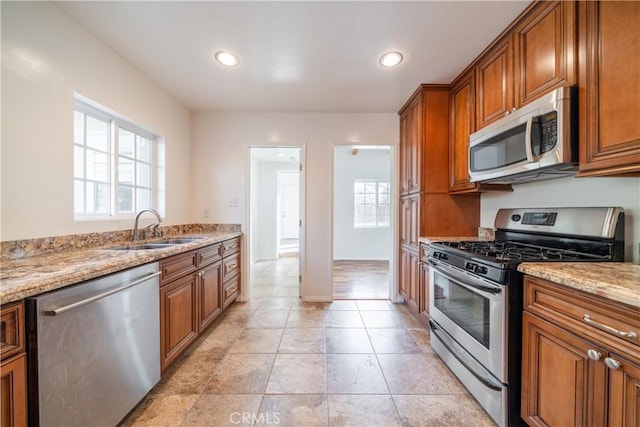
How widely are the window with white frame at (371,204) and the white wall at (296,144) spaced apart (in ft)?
8.52

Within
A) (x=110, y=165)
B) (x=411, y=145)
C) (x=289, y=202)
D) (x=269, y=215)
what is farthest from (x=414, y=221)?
(x=289, y=202)

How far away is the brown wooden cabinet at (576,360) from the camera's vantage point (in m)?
0.85

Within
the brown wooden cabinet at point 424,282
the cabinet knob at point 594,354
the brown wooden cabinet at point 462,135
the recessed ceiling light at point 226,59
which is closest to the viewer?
the cabinet knob at point 594,354

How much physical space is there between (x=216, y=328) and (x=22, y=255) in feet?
5.14

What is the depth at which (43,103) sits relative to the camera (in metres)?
1.50

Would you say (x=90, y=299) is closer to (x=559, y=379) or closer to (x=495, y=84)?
(x=559, y=379)

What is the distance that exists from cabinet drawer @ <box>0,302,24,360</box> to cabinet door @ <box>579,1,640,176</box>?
2.47 metres

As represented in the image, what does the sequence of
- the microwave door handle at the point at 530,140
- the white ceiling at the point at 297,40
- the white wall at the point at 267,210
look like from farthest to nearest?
the white wall at the point at 267,210 < the white ceiling at the point at 297,40 < the microwave door handle at the point at 530,140

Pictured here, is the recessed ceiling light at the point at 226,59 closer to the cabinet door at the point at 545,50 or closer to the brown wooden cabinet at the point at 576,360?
the cabinet door at the point at 545,50

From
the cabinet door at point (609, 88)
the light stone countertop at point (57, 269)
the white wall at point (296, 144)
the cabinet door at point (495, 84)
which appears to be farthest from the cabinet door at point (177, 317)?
the cabinet door at point (495, 84)

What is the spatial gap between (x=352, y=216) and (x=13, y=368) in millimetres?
5296

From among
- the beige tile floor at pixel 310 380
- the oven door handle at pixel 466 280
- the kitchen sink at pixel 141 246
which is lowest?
the beige tile floor at pixel 310 380

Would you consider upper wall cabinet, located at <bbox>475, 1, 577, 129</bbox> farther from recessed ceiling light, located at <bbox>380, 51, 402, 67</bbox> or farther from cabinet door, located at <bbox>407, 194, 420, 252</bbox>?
cabinet door, located at <bbox>407, 194, 420, 252</bbox>

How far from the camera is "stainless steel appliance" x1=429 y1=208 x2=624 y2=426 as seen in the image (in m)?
1.31
